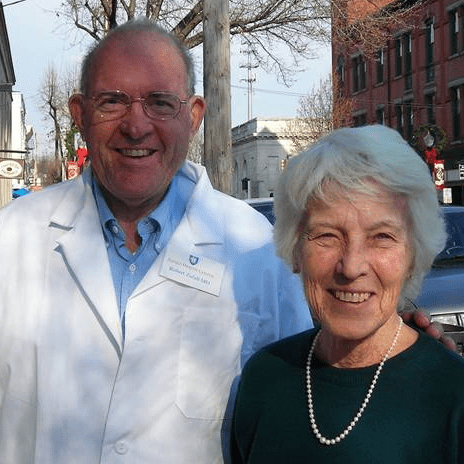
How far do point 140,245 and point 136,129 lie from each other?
13.5 inches

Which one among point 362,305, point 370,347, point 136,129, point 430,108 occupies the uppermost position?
point 430,108

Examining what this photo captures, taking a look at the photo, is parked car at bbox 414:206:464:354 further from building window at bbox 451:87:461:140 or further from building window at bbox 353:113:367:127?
building window at bbox 353:113:367:127

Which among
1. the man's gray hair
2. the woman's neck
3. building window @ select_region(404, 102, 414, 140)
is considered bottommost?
the woman's neck

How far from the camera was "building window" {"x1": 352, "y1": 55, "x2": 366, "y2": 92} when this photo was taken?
47.7 m

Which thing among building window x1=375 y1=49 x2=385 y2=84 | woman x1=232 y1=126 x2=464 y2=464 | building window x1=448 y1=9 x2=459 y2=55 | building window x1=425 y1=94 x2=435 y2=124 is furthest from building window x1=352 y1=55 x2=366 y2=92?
woman x1=232 y1=126 x2=464 y2=464

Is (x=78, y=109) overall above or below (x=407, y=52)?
below

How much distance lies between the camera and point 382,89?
149 feet

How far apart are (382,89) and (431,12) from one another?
6031mm

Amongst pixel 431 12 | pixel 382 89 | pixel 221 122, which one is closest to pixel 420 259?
pixel 221 122

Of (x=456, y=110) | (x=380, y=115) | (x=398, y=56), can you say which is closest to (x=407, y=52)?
(x=398, y=56)

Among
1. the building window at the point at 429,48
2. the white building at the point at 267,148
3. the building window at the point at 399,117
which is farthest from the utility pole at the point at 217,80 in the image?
the white building at the point at 267,148

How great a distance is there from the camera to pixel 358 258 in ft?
7.66

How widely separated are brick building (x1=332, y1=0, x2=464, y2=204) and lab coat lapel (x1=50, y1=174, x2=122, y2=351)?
97.9 feet

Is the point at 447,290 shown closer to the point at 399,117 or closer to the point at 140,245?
the point at 140,245
